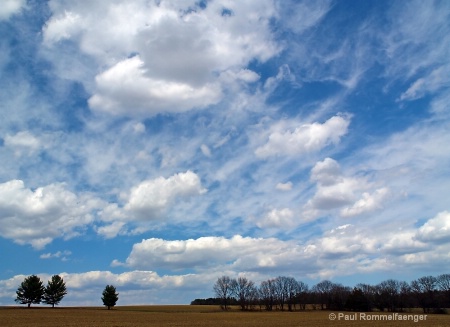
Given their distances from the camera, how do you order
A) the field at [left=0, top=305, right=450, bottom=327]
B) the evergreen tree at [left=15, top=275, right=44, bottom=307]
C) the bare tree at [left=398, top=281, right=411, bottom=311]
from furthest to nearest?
the bare tree at [left=398, top=281, right=411, bottom=311], the evergreen tree at [left=15, top=275, right=44, bottom=307], the field at [left=0, top=305, right=450, bottom=327]

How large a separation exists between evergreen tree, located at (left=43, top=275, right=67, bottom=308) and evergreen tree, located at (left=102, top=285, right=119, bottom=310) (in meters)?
12.1

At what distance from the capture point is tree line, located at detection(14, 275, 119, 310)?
112125 millimetres

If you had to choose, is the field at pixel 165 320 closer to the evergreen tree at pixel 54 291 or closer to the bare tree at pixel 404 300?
the evergreen tree at pixel 54 291

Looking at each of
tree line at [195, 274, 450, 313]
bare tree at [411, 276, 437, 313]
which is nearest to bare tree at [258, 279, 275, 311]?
tree line at [195, 274, 450, 313]

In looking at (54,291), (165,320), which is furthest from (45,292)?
(165,320)

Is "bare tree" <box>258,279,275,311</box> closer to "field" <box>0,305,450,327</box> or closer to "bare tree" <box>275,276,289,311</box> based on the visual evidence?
"bare tree" <box>275,276,289,311</box>

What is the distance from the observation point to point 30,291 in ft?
369

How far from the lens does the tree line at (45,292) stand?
112 meters

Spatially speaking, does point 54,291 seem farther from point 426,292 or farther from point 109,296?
point 426,292

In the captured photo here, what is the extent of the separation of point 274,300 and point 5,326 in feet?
452

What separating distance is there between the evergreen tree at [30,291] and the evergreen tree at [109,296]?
18.7 meters

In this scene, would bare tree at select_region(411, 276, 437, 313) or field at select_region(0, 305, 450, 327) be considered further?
bare tree at select_region(411, 276, 437, 313)

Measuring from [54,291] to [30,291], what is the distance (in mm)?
7223

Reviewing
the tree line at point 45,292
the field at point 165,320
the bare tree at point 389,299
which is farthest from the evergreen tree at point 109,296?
the bare tree at point 389,299
